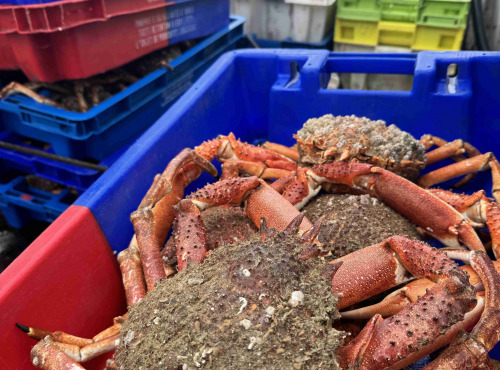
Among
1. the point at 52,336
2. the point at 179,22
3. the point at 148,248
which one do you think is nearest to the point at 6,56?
the point at 179,22

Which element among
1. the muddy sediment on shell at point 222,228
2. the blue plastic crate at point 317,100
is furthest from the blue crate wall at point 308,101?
the muddy sediment on shell at point 222,228

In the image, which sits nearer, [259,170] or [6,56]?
[259,170]

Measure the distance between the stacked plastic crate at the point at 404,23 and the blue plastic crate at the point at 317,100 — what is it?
0.65 meters

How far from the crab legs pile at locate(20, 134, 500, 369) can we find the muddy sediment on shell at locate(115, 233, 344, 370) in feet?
0.22

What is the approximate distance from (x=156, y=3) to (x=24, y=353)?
4.77ft

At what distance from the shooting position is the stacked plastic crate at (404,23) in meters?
2.05

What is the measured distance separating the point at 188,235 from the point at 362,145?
0.58 meters

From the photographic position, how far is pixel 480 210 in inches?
42.3

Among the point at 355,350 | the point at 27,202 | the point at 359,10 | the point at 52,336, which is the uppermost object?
the point at 359,10

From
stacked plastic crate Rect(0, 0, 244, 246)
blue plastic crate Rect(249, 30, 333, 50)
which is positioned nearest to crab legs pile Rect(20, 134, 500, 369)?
stacked plastic crate Rect(0, 0, 244, 246)

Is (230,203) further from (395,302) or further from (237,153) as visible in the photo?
(395,302)

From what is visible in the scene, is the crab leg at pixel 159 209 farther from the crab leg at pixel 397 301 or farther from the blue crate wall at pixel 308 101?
the crab leg at pixel 397 301

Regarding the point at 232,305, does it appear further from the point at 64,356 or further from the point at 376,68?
the point at 376,68

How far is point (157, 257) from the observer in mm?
966
